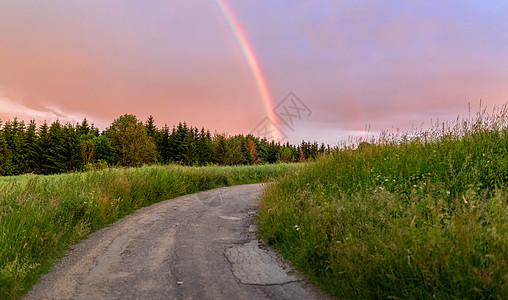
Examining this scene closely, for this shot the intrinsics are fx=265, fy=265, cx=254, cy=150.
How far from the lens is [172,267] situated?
468cm

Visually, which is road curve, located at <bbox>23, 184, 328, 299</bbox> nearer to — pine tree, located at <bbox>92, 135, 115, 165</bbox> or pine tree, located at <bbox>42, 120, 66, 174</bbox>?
pine tree, located at <bbox>92, 135, 115, 165</bbox>

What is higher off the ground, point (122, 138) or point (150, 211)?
point (122, 138)

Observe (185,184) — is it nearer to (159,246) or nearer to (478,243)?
(159,246)

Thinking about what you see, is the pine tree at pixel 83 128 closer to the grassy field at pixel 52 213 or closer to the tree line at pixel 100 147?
the tree line at pixel 100 147

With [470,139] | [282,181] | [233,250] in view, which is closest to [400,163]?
[470,139]

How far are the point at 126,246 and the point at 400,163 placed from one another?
24.2 feet

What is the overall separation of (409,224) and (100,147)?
60642 millimetres

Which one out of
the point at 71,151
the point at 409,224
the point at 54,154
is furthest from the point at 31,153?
the point at 409,224

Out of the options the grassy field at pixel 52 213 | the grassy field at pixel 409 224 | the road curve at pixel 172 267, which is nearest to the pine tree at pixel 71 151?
the grassy field at pixel 52 213

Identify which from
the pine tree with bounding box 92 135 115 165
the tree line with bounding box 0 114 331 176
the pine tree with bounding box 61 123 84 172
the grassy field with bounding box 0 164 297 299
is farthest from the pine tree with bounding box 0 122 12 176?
the grassy field with bounding box 0 164 297 299

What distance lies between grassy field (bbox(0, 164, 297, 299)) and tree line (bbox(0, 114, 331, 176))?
98.3 feet

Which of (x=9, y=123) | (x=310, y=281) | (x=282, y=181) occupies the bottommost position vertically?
(x=310, y=281)

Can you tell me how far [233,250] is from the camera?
19.0 ft

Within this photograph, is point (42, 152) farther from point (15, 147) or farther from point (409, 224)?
point (409, 224)
